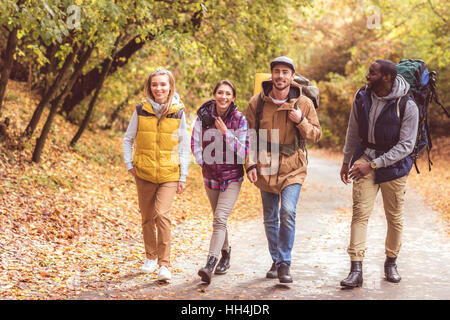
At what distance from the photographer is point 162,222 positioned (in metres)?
5.56

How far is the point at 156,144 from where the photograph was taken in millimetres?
5555

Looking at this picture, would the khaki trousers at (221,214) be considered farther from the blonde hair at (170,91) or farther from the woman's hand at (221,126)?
the blonde hair at (170,91)

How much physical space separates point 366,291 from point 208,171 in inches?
80.8

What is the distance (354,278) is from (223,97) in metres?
2.34

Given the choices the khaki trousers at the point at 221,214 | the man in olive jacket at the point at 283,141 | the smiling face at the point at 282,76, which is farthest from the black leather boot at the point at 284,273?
the smiling face at the point at 282,76

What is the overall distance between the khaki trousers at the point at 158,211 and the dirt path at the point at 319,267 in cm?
37

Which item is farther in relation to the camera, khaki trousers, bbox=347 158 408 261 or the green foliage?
the green foliage

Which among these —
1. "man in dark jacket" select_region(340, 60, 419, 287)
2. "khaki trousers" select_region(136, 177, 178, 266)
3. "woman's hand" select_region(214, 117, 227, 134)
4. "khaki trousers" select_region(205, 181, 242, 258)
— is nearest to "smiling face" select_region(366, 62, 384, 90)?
"man in dark jacket" select_region(340, 60, 419, 287)

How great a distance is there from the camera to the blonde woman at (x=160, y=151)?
5551 millimetres

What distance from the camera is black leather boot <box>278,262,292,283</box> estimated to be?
5.30m

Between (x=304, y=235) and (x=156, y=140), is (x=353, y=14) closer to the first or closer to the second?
(x=304, y=235)

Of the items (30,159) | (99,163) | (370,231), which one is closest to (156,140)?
(370,231)

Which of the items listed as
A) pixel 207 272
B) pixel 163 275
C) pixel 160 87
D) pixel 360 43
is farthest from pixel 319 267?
pixel 360 43

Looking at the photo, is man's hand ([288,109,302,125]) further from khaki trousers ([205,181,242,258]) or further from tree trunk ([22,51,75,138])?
tree trunk ([22,51,75,138])
